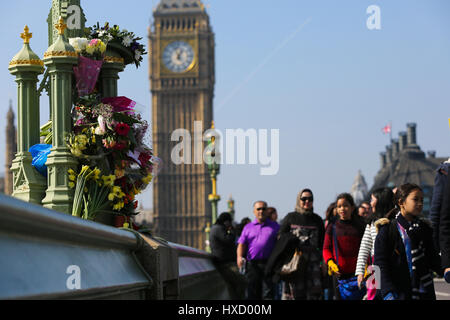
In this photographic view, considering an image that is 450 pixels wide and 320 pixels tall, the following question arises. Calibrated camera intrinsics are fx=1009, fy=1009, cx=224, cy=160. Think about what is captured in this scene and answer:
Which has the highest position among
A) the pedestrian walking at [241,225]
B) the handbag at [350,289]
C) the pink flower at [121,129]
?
the pink flower at [121,129]

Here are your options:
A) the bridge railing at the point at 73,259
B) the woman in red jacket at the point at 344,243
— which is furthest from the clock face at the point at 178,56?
the bridge railing at the point at 73,259

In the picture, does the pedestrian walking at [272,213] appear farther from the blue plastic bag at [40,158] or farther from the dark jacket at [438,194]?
the dark jacket at [438,194]

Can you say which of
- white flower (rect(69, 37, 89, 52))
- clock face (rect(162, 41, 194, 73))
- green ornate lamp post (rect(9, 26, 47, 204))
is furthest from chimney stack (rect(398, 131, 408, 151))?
white flower (rect(69, 37, 89, 52))

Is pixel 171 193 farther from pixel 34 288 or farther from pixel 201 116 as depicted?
pixel 34 288

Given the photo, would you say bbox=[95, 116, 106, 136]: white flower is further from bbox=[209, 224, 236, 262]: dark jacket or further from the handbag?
bbox=[209, 224, 236, 262]: dark jacket

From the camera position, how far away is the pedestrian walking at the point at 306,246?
989 centimetres

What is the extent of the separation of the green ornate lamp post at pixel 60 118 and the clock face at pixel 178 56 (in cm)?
10430

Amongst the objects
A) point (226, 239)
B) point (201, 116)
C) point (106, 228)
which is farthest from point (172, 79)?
point (106, 228)

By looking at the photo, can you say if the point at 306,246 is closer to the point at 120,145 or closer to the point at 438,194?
the point at 120,145

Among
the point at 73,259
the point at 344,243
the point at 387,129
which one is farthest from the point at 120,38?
the point at 387,129

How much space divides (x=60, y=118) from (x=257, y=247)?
4413 millimetres

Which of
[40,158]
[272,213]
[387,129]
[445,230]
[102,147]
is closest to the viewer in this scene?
[445,230]

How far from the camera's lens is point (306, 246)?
999 centimetres

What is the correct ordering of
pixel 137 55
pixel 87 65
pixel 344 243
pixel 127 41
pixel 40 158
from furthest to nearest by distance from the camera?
pixel 344 243 < pixel 137 55 < pixel 127 41 < pixel 40 158 < pixel 87 65
